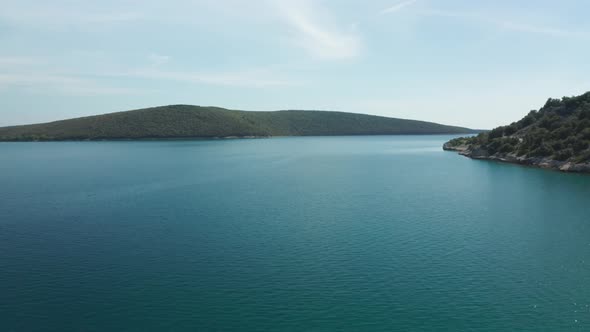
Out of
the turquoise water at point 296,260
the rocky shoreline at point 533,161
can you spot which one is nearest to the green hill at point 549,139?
the rocky shoreline at point 533,161

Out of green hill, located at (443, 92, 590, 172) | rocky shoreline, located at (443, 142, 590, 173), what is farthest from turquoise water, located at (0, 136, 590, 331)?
green hill, located at (443, 92, 590, 172)

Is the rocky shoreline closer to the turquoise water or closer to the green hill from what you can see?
the green hill

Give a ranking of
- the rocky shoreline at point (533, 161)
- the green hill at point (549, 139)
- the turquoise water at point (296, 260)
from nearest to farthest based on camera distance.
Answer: the turquoise water at point (296, 260) < the rocky shoreline at point (533, 161) < the green hill at point (549, 139)

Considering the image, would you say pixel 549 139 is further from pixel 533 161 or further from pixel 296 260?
pixel 296 260

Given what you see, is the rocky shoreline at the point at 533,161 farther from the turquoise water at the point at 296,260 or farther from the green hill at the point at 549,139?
the turquoise water at the point at 296,260

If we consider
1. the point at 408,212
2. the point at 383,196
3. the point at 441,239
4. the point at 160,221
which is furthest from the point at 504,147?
the point at 160,221

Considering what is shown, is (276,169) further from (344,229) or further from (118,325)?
(118,325)

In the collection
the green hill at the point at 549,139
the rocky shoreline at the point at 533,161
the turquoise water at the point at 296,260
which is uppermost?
the green hill at the point at 549,139
